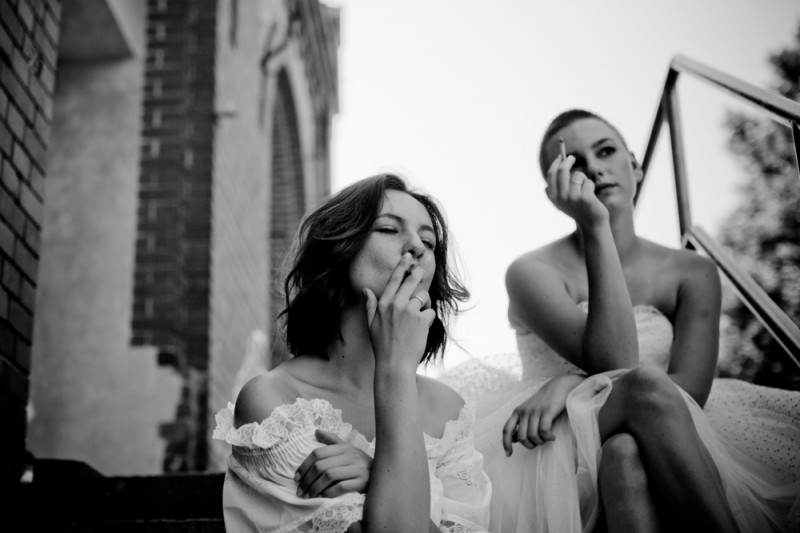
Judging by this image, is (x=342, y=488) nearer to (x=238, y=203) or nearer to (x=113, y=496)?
(x=113, y=496)

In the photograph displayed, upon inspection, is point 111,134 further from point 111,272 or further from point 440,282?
point 440,282

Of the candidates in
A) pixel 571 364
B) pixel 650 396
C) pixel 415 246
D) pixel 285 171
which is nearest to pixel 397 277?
pixel 415 246

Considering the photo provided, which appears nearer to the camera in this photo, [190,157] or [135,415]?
[135,415]

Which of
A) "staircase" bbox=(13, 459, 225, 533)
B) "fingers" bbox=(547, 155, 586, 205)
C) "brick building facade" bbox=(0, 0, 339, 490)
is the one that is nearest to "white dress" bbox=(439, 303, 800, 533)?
"fingers" bbox=(547, 155, 586, 205)

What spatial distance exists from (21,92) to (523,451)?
1.95 metres

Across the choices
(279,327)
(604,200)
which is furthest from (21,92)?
(604,200)

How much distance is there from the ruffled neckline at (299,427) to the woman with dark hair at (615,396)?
0.72 feet

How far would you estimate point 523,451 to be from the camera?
2.29 metres

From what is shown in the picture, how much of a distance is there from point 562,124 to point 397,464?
156 cm

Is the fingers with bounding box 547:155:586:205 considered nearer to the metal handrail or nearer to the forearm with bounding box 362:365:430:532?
the metal handrail

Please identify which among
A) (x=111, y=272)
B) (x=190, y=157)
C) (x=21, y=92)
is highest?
(x=190, y=157)

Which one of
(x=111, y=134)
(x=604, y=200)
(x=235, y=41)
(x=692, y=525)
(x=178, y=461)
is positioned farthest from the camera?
(x=235, y=41)

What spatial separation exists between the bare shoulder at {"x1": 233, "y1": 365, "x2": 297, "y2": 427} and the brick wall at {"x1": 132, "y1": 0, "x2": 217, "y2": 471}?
9.26 ft

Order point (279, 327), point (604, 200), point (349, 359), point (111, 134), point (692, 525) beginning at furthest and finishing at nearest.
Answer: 1. point (111, 134)
2. point (604, 200)
3. point (279, 327)
4. point (349, 359)
5. point (692, 525)
